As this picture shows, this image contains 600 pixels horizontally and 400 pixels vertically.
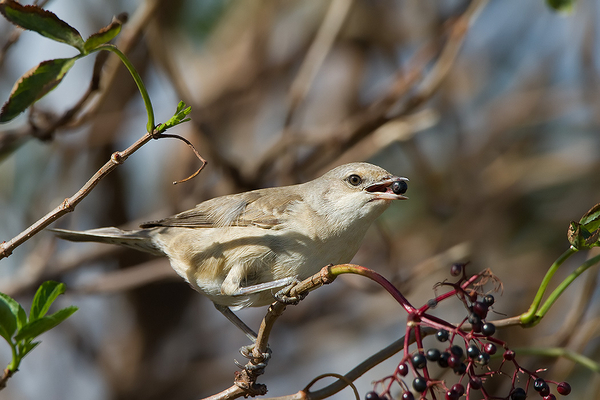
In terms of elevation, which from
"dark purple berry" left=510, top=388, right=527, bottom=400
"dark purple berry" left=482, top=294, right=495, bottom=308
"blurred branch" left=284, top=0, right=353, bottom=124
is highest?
"blurred branch" left=284, top=0, right=353, bottom=124

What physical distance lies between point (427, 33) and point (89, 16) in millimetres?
3633

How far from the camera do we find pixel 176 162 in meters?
6.12

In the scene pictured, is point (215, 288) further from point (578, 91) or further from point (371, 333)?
point (578, 91)

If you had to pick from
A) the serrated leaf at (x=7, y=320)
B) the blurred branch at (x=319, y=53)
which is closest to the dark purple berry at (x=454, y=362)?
the serrated leaf at (x=7, y=320)

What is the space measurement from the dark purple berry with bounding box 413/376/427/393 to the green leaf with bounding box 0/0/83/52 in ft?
4.93

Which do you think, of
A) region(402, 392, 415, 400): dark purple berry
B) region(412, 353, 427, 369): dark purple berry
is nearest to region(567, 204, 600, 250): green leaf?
region(412, 353, 427, 369): dark purple berry

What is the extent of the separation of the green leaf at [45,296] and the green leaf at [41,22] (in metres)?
0.78

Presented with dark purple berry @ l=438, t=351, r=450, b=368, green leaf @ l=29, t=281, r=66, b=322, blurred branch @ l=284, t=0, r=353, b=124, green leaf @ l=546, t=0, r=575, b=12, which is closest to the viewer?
green leaf @ l=29, t=281, r=66, b=322

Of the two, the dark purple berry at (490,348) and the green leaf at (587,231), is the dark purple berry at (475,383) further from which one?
the green leaf at (587,231)

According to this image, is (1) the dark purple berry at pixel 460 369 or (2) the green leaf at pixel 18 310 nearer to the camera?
(2) the green leaf at pixel 18 310

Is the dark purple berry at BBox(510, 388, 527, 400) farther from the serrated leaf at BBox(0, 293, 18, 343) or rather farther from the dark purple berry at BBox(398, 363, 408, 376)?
the serrated leaf at BBox(0, 293, 18, 343)

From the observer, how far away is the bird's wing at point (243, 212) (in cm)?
363

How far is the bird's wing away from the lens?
11.9 ft

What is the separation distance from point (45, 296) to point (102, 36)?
0.87m
